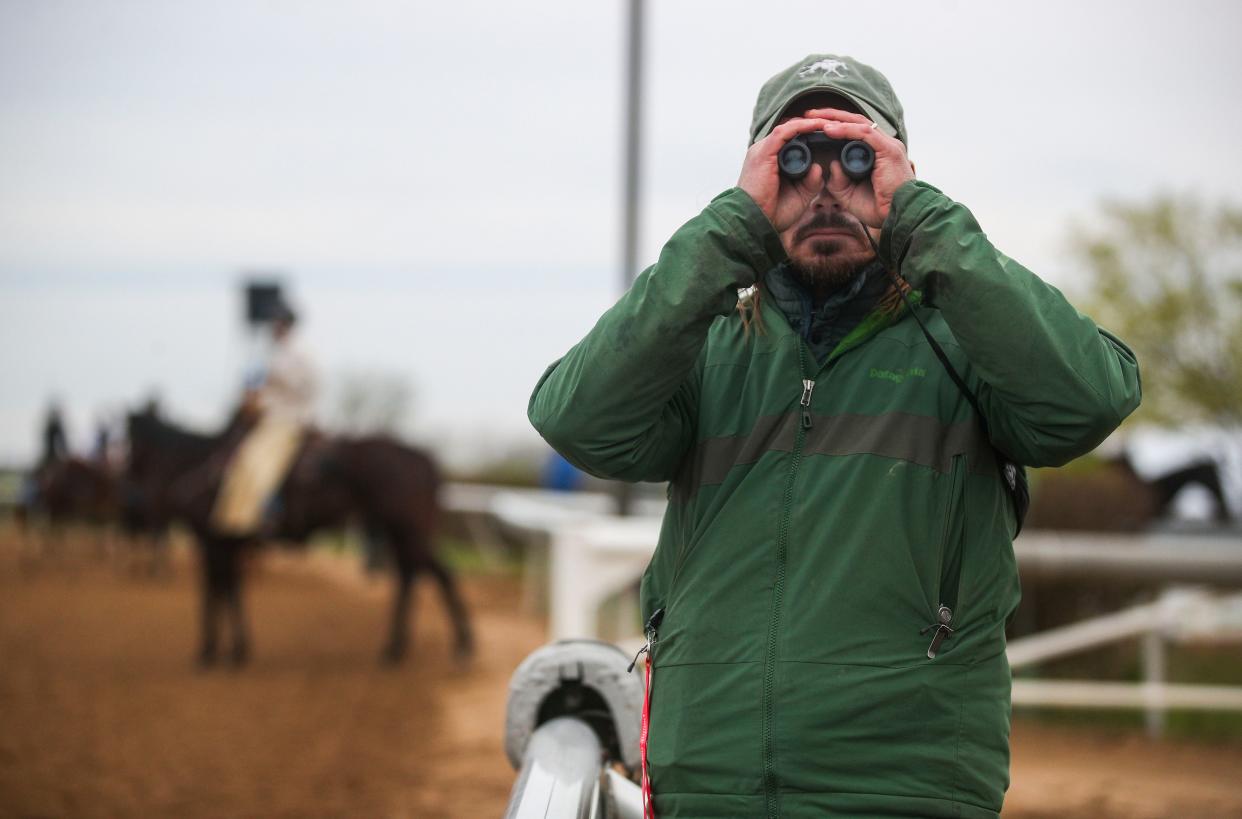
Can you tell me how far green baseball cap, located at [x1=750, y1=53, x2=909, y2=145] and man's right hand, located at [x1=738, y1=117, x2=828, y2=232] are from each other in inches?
3.5

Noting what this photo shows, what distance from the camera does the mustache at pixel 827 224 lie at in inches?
79.0

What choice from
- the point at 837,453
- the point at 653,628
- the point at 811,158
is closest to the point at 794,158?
the point at 811,158

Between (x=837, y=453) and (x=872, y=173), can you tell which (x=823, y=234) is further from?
(x=837, y=453)

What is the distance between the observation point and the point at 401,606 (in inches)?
438

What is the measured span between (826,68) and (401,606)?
9675 mm

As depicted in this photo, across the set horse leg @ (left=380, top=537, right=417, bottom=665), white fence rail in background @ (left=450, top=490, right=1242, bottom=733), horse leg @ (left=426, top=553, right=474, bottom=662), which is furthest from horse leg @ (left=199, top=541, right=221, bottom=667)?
white fence rail in background @ (left=450, top=490, right=1242, bottom=733)

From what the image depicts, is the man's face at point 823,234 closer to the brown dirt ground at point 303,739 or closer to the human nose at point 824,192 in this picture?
the human nose at point 824,192

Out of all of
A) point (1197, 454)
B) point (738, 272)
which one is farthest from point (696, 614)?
point (1197, 454)

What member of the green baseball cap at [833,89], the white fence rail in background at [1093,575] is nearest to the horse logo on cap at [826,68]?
the green baseball cap at [833,89]

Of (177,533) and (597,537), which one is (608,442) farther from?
(177,533)

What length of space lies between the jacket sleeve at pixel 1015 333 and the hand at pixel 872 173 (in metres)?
0.04

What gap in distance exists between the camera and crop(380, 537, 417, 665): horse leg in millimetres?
10945

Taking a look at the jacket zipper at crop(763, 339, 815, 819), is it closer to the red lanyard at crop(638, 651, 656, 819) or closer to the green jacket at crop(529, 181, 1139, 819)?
the green jacket at crop(529, 181, 1139, 819)

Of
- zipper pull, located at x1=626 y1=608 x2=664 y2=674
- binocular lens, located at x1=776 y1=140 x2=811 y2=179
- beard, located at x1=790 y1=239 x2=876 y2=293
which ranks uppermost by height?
binocular lens, located at x1=776 y1=140 x2=811 y2=179
